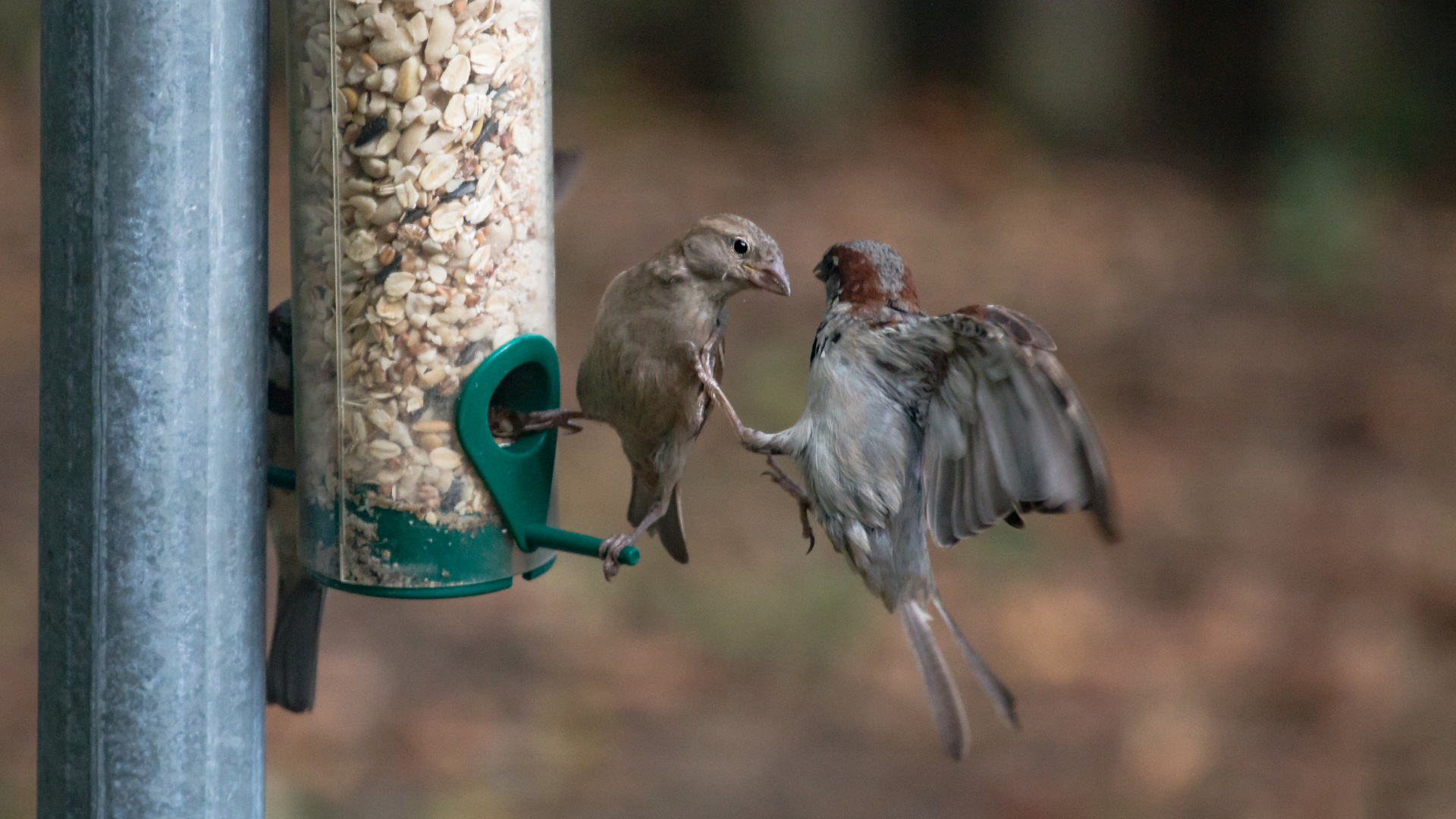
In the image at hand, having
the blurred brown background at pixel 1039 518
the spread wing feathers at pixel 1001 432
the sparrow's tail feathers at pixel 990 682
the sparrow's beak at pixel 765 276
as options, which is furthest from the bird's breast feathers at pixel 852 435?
the blurred brown background at pixel 1039 518

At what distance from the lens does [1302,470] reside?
8.95m

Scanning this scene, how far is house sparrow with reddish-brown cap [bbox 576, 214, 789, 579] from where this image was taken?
11.6 feet

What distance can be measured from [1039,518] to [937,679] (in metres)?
4.91

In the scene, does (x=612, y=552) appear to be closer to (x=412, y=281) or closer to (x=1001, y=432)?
(x=412, y=281)

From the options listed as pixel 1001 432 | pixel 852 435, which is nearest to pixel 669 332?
pixel 852 435

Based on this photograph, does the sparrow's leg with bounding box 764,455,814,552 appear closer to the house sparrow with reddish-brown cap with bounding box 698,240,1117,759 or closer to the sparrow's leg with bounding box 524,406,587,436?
the house sparrow with reddish-brown cap with bounding box 698,240,1117,759

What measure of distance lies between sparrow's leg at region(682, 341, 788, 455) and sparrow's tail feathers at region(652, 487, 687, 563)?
15.7 inches

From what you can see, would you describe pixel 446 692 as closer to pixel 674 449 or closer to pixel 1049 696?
pixel 1049 696

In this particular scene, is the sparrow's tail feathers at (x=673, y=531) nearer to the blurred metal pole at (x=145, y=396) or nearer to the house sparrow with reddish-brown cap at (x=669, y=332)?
the house sparrow with reddish-brown cap at (x=669, y=332)

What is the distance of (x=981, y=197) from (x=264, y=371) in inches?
359

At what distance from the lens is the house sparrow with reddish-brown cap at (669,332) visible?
11.6 feet

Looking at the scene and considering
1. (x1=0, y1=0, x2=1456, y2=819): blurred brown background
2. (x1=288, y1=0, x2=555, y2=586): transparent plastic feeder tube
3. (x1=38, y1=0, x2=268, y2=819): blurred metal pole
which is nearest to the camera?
(x1=38, y1=0, x2=268, y2=819): blurred metal pole

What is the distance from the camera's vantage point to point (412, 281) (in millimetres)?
3131

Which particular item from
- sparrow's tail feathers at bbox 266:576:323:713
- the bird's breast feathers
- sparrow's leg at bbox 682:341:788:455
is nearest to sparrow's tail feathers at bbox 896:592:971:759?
the bird's breast feathers
